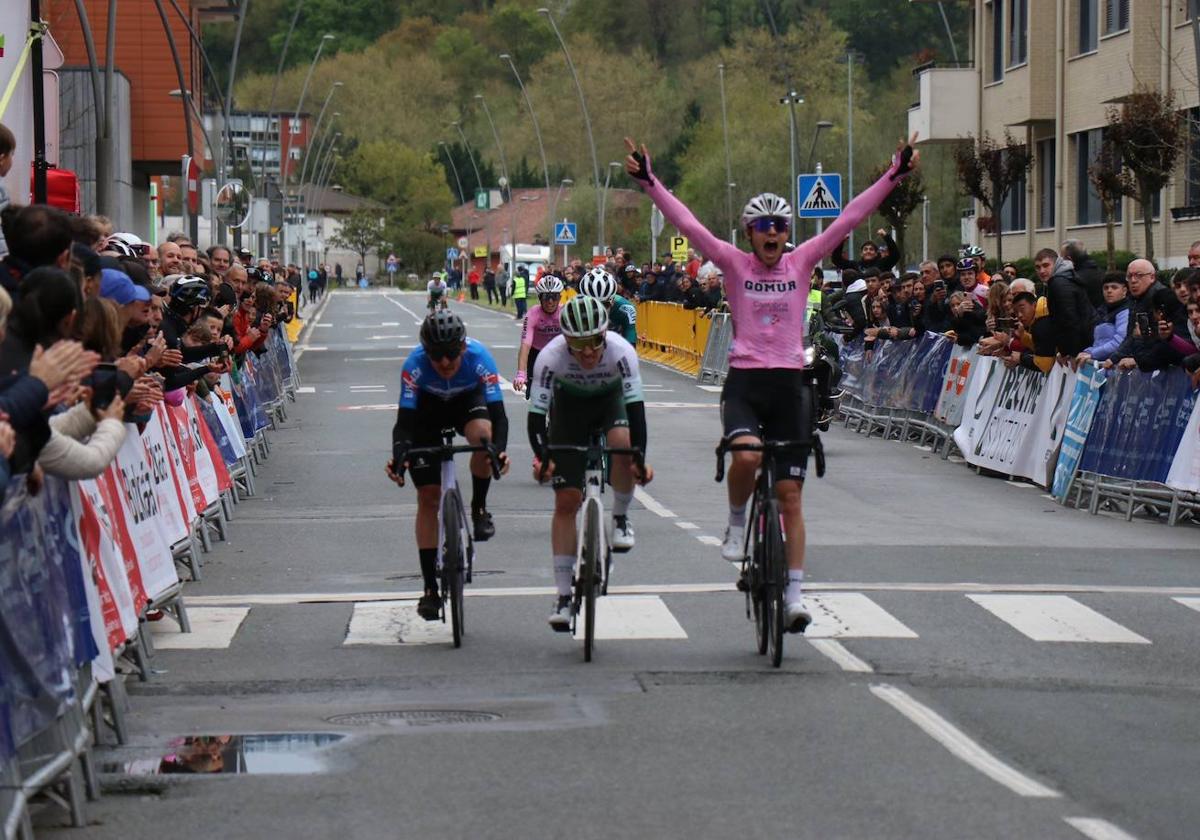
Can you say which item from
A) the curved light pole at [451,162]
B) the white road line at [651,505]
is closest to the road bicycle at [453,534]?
the white road line at [651,505]

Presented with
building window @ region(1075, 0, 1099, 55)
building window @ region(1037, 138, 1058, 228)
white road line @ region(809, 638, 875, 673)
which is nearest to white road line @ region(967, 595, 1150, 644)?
white road line @ region(809, 638, 875, 673)

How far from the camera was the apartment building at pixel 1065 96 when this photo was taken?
38.1m

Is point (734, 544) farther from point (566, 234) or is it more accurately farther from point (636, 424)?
point (566, 234)

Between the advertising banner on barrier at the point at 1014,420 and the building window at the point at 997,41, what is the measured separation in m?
29.9

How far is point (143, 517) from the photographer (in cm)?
1092

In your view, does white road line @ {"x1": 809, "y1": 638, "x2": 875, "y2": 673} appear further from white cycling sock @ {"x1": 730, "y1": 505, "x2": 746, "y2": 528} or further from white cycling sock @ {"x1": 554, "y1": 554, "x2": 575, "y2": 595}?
white cycling sock @ {"x1": 554, "y1": 554, "x2": 575, "y2": 595}

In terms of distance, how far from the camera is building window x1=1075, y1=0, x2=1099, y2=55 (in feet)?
141

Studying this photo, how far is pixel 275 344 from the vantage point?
29.3m

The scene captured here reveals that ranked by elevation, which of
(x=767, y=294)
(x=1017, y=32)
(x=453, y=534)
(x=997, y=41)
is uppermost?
(x=997, y=41)

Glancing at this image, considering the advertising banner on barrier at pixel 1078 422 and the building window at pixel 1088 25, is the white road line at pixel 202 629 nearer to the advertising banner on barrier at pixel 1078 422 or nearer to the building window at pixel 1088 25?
the advertising banner on barrier at pixel 1078 422

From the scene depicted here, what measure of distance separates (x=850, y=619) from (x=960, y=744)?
3.27m

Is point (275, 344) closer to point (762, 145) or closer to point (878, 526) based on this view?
point (878, 526)

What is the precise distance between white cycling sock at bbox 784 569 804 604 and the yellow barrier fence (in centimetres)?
2828

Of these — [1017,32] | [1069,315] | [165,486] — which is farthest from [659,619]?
[1017,32]
